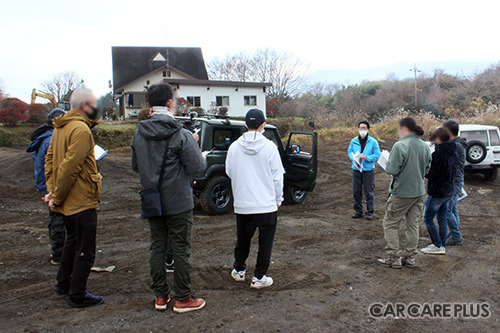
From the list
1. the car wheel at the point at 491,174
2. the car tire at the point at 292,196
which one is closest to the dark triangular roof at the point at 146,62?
the car wheel at the point at 491,174

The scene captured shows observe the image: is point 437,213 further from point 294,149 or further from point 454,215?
point 294,149

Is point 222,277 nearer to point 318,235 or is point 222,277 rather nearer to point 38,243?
point 318,235

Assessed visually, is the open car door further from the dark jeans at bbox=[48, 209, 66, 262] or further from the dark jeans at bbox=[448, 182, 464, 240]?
the dark jeans at bbox=[48, 209, 66, 262]

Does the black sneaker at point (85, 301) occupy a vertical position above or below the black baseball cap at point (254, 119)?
below

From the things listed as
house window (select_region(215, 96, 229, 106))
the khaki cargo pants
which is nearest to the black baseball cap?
the khaki cargo pants

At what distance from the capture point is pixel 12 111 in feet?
65.4

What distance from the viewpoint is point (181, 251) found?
3430 mm

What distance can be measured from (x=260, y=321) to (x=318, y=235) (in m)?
3.14

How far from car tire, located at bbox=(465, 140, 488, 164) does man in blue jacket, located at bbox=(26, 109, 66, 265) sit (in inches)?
421

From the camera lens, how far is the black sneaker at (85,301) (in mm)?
3510

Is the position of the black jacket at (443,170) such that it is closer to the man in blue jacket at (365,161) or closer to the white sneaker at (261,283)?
the man in blue jacket at (365,161)

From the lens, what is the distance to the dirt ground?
3295mm

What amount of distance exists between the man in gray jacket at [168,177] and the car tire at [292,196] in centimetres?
531

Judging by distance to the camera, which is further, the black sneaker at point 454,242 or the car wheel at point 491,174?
the car wheel at point 491,174
